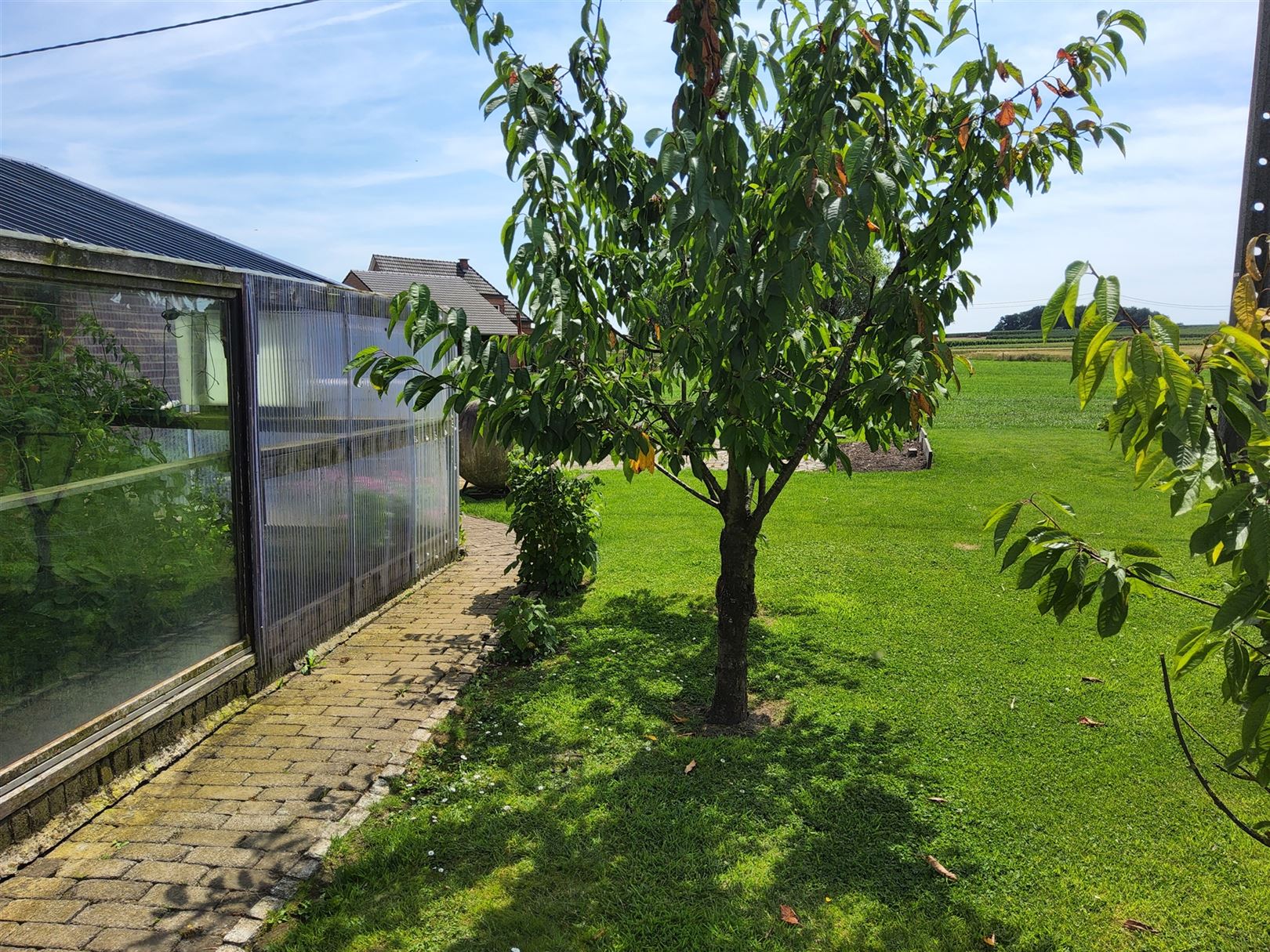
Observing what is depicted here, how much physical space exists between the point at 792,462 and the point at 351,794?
9.66 ft

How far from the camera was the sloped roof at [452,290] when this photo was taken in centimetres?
4022

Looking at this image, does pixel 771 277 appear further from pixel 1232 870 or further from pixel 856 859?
pixel 1232 870

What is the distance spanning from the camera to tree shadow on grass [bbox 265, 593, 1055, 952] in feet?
11.3

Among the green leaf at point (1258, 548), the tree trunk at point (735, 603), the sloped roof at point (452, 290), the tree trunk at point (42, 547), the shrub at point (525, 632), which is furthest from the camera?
the sloped roof at point (452, 290)

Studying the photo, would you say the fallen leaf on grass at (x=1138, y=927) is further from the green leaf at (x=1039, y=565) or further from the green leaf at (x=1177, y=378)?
the green leaf at (x=1177, y=378)

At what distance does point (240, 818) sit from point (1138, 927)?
4.01 metres

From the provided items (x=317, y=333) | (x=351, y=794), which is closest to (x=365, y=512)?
(x=317, y=333)

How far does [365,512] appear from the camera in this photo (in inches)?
302

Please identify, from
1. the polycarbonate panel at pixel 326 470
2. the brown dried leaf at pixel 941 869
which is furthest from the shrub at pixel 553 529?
the brown dried leaf at pixel 941 869

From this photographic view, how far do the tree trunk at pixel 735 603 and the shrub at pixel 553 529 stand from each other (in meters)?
2.99

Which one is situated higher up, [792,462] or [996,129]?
[996,129]

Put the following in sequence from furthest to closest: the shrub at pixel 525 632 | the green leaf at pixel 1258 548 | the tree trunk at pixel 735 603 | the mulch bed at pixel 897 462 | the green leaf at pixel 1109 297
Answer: the mulch bed at pixel 897 462 → the shrub at pixel 525 632 → the tree trunk at pixel 735 603 → the green leaf at pixel 1109 297 → the green leaf at pixel 1258 548

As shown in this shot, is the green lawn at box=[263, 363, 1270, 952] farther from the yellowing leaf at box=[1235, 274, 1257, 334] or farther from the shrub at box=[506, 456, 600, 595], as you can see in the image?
the yellowing leaf at box=[1235, 274, 1257, 334]

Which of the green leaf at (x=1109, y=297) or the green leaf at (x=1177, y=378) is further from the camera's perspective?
the green leaf at (x=1109, y=297)
